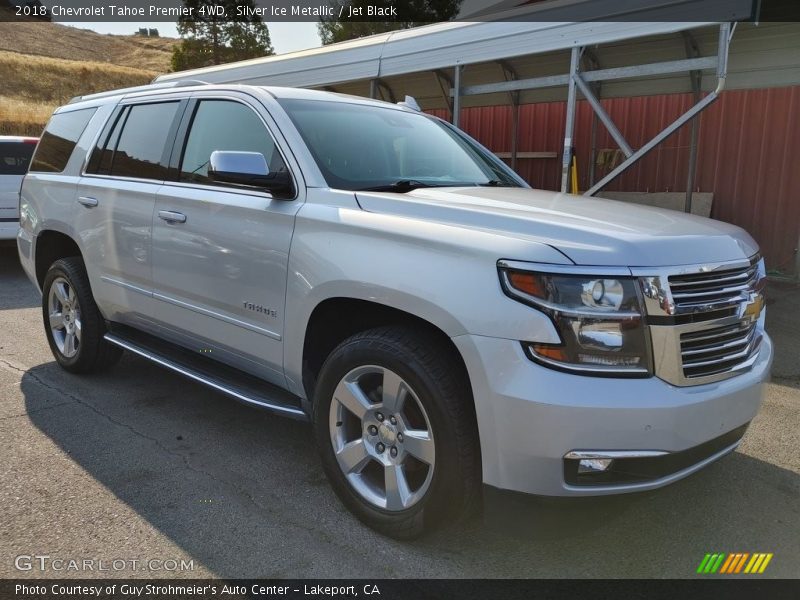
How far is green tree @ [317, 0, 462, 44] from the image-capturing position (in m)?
29.8

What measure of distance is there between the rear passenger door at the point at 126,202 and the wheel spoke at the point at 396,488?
2000mm

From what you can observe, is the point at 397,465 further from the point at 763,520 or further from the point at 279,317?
the point at 763,520

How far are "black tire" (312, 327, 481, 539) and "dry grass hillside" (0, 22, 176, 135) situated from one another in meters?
28.8

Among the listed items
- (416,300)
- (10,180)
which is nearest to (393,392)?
(416,300)

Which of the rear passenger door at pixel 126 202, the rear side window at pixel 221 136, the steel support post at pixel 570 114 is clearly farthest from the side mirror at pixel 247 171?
the steel support post at pixel 570 114

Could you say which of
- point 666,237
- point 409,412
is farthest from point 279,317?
point 666,237

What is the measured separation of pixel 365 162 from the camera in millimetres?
3412

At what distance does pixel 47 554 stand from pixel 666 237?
2.68 m

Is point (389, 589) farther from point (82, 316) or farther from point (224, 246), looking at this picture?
point (82, 316)

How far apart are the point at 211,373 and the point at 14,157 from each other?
25.8 ft

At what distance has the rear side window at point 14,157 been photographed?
9375mm

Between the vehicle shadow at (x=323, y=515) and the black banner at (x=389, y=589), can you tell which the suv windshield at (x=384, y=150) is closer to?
the vehicle shadow at (x=323, y=515)

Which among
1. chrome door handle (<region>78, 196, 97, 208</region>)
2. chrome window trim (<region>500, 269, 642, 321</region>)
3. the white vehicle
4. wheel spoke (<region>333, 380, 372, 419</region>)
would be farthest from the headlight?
the white vehicle

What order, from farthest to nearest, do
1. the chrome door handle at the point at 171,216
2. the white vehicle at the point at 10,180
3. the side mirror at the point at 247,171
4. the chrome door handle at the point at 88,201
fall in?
the white vehicle at the point at 10,180, the chrome door handle at the point at 88,201, the chrome door handle at the point at 171,216, the side mirror at the point at 247,171
